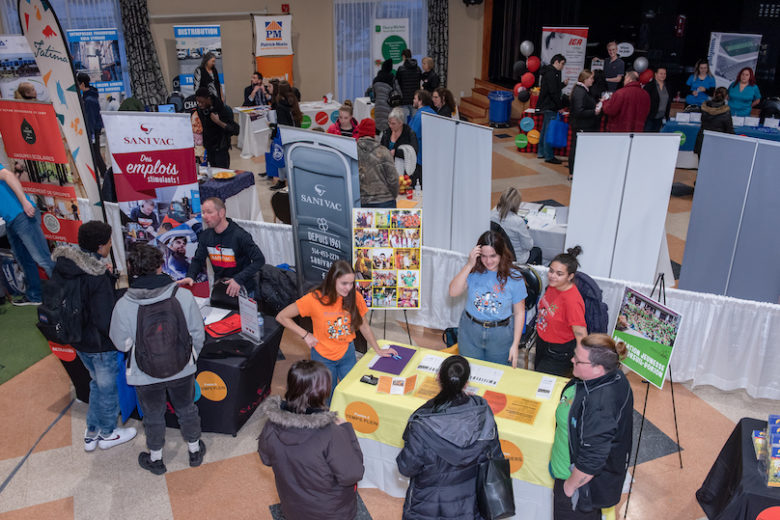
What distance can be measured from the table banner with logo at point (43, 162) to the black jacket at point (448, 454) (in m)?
4.02

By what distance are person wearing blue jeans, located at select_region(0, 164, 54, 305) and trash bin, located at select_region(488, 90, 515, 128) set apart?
8881mm

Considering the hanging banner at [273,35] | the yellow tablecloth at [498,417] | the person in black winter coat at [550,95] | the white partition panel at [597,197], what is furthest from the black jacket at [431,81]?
the yellow tablecloth at [498,417]

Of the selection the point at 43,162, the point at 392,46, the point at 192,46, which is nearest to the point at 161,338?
the point at 43,162

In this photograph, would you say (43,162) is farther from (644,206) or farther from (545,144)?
(545,144)

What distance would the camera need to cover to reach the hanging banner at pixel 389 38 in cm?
1369

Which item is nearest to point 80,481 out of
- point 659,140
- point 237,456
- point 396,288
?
point 237,456

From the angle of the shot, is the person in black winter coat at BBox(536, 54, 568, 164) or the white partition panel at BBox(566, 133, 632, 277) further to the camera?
the person in black winter coat at BBox(536, 54, 568, 164)

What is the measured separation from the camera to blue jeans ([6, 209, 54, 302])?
17.0ft

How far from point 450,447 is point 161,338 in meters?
1.66

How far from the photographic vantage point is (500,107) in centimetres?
1216

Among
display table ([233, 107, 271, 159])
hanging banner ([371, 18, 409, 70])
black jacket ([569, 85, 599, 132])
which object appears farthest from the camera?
hanging banner ([371, 18, 409, 70])

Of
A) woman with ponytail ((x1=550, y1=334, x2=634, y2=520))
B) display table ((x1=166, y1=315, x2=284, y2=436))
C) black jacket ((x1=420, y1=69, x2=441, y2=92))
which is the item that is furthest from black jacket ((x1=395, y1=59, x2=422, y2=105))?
woman with ponytail ((x1=550, y1=334, x2=634, y2=520))

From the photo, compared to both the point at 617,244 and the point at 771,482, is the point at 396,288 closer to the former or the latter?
the point at 617,244

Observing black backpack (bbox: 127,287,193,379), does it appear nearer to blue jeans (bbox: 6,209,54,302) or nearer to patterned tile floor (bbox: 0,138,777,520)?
patterned tile floor (bbox: 0,138,777,520)
